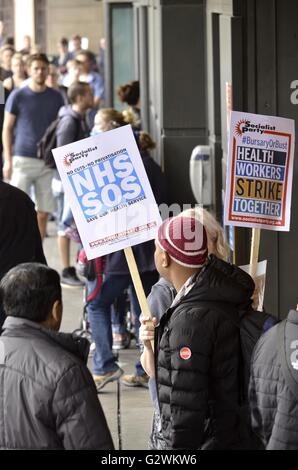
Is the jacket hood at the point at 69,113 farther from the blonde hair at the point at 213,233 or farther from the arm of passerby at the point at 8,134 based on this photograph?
the blonde hair at the point at 213,233

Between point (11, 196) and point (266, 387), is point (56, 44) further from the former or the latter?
point (266, 387)

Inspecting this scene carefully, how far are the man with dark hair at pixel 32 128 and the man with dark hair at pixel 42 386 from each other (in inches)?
329

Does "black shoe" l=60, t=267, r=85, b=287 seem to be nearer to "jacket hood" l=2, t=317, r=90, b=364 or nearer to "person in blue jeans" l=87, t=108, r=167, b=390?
"person in blue jeans" l=87, t=108, r=167, b=390

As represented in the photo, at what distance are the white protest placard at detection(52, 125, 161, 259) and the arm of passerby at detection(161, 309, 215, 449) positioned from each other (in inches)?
35.9

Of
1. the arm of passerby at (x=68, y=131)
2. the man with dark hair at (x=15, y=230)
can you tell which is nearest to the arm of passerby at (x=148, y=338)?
the man with dark hair at (x=15, y=230)

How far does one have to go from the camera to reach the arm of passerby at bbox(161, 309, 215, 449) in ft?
14.4

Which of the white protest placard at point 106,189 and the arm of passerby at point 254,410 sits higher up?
the white protest placard at point 106,189

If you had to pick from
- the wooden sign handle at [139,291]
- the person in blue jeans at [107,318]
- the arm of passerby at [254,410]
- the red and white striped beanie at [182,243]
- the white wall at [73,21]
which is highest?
the white wall at [73,21]

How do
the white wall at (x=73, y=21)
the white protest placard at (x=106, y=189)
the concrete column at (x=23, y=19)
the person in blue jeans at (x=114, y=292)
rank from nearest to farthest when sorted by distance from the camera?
the white protest placard at (x=106, y=189) → the person in blue jeans at (x=114, y=292) → the white wall at (x=73, y=21) → the concrete column at (x=23, y=19)

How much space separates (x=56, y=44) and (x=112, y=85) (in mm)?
19959

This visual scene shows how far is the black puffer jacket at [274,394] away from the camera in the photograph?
407 cm

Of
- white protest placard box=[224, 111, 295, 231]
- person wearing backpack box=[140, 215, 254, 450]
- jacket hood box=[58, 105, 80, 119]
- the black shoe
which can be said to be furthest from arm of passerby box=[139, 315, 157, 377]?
the black shoe

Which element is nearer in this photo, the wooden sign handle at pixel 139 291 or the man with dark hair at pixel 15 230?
the wooden sign handle at pixel 139 291

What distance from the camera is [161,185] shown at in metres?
8.20
